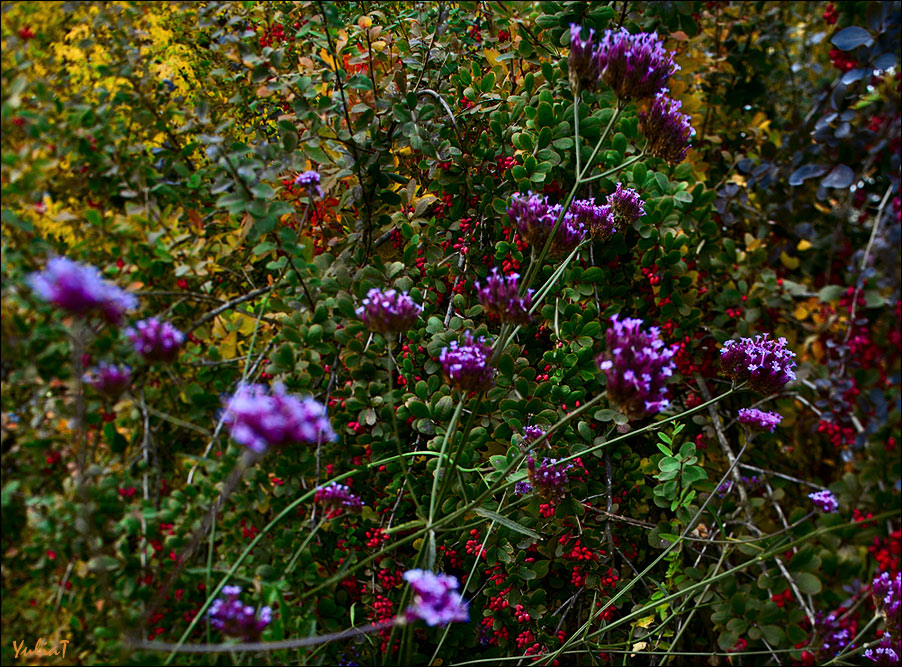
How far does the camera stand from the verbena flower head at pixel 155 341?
2.38 ft

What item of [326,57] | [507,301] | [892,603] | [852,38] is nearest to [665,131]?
[507,301]

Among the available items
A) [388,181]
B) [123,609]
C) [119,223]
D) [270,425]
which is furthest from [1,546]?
[388,181]

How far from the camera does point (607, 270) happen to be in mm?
1319

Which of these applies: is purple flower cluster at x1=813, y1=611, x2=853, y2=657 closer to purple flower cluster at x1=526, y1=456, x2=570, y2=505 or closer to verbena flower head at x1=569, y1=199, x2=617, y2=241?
purple flower cluster at x1=526, y1=456, x2=570, y2=505

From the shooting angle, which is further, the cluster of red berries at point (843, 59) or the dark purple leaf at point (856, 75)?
the cluster of red berries at point (843, 59)

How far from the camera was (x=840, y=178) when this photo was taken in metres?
1.99

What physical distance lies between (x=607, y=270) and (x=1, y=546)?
997 mm

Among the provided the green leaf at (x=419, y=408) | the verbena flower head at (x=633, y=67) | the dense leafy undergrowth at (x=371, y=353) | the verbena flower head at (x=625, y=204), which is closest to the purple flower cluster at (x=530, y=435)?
the dense leafy undergrowth at (x=371, y=353)

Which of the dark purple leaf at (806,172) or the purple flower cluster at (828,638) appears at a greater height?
the dark purple leaf at (806,172)

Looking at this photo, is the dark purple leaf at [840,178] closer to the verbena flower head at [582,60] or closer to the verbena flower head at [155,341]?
the verbena flower head at [582,60]

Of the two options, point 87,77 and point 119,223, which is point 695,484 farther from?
point 87,77

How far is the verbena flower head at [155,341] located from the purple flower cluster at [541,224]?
425 mm

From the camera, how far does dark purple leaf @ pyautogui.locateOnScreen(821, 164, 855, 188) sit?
1.97 meters

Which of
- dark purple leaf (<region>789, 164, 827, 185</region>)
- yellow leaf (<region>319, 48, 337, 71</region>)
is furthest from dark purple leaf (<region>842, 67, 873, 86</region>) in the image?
yellow leaf (<region>319, 48, 337, 71</region>)
